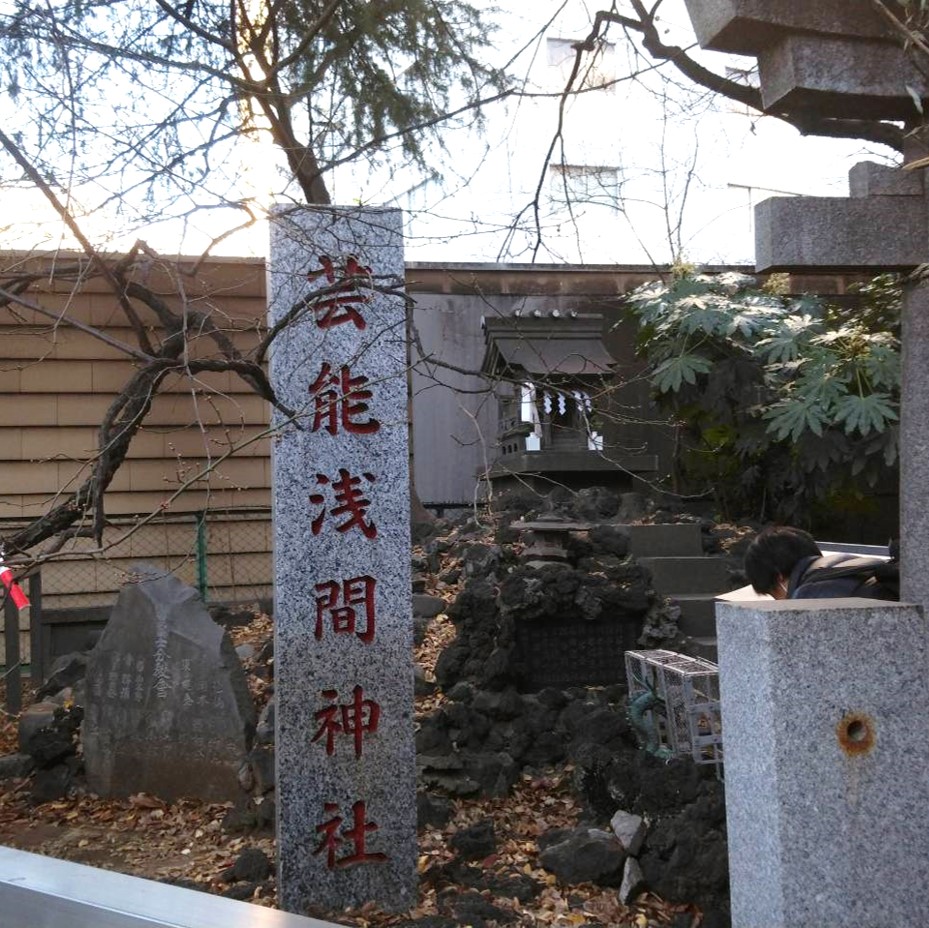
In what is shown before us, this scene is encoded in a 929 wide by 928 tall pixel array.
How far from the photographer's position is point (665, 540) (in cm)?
848

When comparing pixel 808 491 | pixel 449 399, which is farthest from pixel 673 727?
pixel 449 399

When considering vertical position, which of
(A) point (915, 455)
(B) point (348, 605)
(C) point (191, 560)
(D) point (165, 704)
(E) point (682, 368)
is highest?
(E) point (682, 368)

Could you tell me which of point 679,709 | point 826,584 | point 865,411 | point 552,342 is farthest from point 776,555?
point 552,342

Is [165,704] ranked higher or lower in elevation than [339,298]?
lower

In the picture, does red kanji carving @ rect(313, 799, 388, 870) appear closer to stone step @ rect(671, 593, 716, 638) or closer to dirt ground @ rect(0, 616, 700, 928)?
dirt ground @ rect(0, 616, 700, 928)

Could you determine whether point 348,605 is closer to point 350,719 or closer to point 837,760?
point 350,719

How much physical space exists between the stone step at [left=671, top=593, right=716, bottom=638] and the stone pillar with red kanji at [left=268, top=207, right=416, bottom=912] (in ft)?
10.6

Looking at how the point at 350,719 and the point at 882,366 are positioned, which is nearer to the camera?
the point at 350,719

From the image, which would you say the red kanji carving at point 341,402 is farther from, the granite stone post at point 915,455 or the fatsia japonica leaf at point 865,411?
the fatsia japonica leaf at point 865,411

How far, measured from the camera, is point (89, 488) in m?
4.40

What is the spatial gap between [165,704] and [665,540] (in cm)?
391

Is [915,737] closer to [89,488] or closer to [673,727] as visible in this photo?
[673,727]

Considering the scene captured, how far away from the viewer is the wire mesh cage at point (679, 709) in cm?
561

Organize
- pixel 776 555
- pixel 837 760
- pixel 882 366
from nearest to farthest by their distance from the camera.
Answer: pixel 837 760 < pixel 776 555 < pixel 882 366
